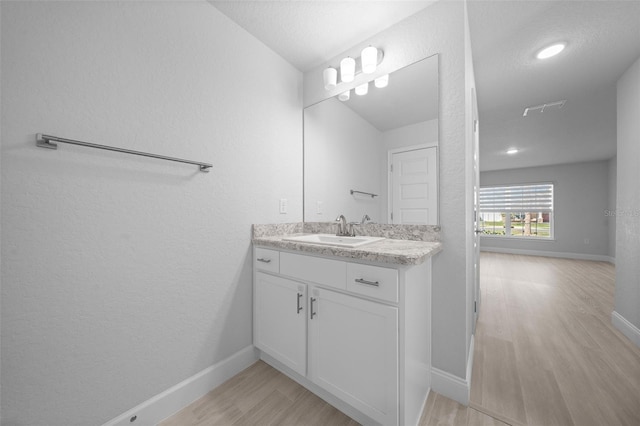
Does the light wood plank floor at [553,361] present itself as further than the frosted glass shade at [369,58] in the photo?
No

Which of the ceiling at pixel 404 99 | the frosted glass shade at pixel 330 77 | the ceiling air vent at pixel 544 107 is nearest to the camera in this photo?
the ceiling at pixel 404 99

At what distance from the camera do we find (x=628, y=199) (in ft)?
6.98

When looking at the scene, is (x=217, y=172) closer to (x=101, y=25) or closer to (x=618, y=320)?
(x=101, y=25)

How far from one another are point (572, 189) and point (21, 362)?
9149 mm

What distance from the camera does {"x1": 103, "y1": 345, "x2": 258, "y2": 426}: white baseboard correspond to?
1.16 meters

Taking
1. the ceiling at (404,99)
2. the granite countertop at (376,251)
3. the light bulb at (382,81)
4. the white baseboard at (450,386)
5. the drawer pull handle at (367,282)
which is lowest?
the white baseboard at (450,386)

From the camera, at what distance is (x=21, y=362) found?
0.88 meters

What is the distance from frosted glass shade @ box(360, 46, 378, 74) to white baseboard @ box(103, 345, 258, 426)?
2.10m

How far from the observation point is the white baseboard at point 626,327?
6.46 feet

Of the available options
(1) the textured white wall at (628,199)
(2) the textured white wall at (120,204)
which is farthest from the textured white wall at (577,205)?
(2) the textured white wall at (120,204)

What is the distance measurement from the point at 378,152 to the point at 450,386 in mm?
1515

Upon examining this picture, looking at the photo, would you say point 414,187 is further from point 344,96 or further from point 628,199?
point 628,199

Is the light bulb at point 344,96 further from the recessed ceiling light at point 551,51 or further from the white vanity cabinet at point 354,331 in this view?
the recessed ceiling light at point 551,51

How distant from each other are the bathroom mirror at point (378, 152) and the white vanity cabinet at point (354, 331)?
1.70ft
